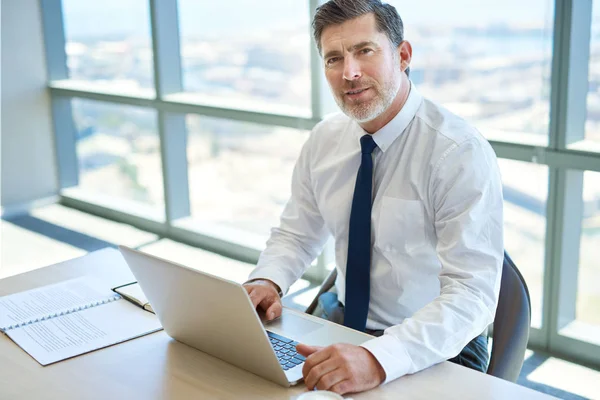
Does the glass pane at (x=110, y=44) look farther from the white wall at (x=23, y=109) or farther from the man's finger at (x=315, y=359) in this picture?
the man's finger at (x=315, y=359)

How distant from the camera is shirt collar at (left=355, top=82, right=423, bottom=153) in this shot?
198cm

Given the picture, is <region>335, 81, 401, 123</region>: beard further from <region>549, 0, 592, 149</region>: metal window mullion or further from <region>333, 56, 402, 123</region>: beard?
<region>549, 0, 592, 149</region>: metal window mullion

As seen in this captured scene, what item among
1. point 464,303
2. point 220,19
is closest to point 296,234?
point 464,303

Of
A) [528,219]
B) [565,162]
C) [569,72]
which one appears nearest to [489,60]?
[569,72]

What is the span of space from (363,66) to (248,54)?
2.34 m

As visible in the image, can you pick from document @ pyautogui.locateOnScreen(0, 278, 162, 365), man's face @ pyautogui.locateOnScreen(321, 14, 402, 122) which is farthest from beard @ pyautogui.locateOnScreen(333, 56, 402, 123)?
document @ pyautogui.locateOnScreen(0, 278, 162, 365)

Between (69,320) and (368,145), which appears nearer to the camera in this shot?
(69,320)

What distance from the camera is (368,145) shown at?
1993 millimetres

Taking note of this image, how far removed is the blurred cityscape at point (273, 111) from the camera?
9.93 ft

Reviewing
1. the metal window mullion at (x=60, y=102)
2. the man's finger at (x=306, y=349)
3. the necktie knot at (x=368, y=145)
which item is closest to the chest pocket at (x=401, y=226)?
the necktie knot at (x=368, y=145)

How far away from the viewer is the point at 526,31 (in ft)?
9.72

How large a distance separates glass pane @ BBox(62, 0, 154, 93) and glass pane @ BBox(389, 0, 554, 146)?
198cm

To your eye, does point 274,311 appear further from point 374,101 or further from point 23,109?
point 23,109

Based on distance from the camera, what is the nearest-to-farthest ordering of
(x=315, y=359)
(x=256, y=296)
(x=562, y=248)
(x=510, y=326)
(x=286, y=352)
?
(x=315, y=359), (x=286, y=352), (x=510, y=326), (x=256, y=296), (x=562, y=248)
